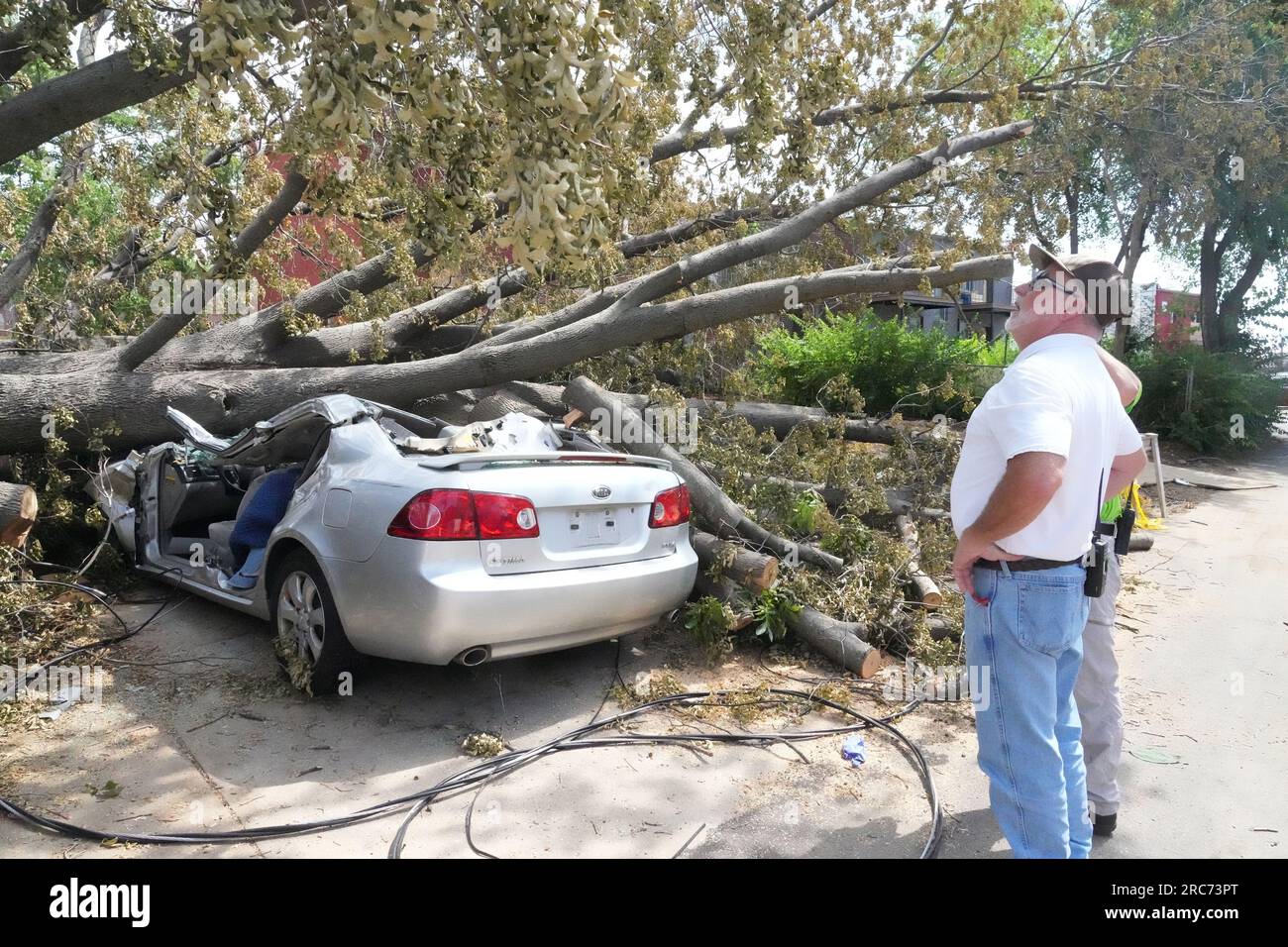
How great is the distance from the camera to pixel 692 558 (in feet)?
17.3

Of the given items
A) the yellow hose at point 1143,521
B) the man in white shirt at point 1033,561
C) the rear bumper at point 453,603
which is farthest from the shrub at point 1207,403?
the man in white shirt at point 1033,561

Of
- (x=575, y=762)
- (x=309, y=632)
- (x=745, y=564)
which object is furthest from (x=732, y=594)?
(x=309, y=632)

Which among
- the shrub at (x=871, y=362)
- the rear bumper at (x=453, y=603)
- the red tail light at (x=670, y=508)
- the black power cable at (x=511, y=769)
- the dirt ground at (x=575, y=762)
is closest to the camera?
the black power cable at (x=511, y=769)

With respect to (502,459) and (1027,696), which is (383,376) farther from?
(1027,696)

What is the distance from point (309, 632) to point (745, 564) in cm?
255

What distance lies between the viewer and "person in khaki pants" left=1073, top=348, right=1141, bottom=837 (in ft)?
11.3

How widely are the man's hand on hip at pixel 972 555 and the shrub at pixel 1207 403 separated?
1518 centimetres

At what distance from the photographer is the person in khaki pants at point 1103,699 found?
343cm

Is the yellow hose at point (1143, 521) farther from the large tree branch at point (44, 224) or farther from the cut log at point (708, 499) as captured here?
the large tree branch at point (44, 224)

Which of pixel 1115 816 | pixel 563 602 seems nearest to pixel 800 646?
pixel 563 602

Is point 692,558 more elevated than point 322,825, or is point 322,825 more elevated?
point 692,558

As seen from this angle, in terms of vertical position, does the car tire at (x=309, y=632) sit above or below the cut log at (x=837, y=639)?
above
